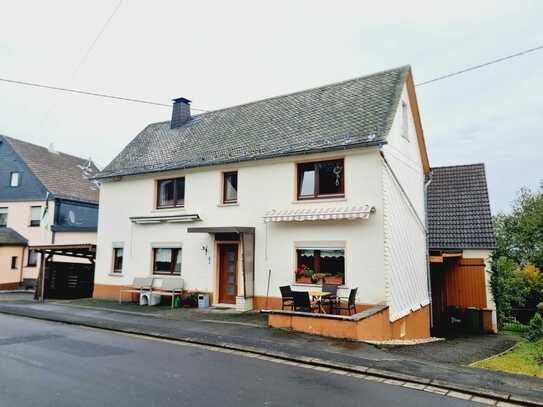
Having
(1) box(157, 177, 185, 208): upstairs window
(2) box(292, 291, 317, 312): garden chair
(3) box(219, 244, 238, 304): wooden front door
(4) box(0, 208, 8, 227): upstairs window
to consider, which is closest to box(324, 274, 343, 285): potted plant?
(2) box(292, 291, 317, 312): garden chair

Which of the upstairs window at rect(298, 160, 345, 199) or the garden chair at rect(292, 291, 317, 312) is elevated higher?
the upstairs window at rect(298, 160, 345, 199)

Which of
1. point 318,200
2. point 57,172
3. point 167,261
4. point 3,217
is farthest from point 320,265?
point 3,217

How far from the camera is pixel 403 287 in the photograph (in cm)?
1479

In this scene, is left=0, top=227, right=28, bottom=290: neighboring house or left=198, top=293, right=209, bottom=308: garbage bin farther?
left=0, top=227, right=28, bottom=290: neighboring house

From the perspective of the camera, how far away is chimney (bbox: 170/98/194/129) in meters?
22.6

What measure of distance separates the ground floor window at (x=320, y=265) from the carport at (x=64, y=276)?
35.7 ft

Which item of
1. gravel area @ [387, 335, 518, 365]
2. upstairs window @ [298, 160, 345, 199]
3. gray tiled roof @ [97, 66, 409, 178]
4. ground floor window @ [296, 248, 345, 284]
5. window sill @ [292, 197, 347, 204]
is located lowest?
gravel area @ [387, 335, 518, 365]

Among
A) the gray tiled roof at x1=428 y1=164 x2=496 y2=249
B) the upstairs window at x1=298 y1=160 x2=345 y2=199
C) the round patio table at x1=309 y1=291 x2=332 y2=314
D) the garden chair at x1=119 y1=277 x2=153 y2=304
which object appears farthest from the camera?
the gray tiled roof at x1=428 y1=164 x2=496 y2=249

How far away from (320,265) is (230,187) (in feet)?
16.5

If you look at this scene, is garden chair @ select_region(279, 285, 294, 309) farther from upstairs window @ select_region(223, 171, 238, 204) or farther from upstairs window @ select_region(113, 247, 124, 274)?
upstairs window @ select_region(113, 247, 124, 274)

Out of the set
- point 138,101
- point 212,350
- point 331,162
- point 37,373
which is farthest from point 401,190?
point 37,373

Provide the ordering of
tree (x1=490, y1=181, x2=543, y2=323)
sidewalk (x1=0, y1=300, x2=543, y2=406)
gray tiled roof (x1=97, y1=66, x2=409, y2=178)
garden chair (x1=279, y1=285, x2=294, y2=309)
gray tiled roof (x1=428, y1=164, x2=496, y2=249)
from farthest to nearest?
1. tree (x1=490, y1=181, x2=543, y2=323)
2. gray tiled roof (x1=428, y1=164, x2=496, y2=249)
3. gray tiled roof (x1=97, y1=66, x2=409, y2=178)
4. garden chair (x1=279, y1=285, x2=294, y2=309)
5. sidewalk (x1=0, y1=300, x2=543, y2=406)

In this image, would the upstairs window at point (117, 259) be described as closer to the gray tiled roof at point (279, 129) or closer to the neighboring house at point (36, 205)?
the gray tiled roof at point (279, 129)

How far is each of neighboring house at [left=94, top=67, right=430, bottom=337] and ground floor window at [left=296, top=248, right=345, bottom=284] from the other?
36mm
